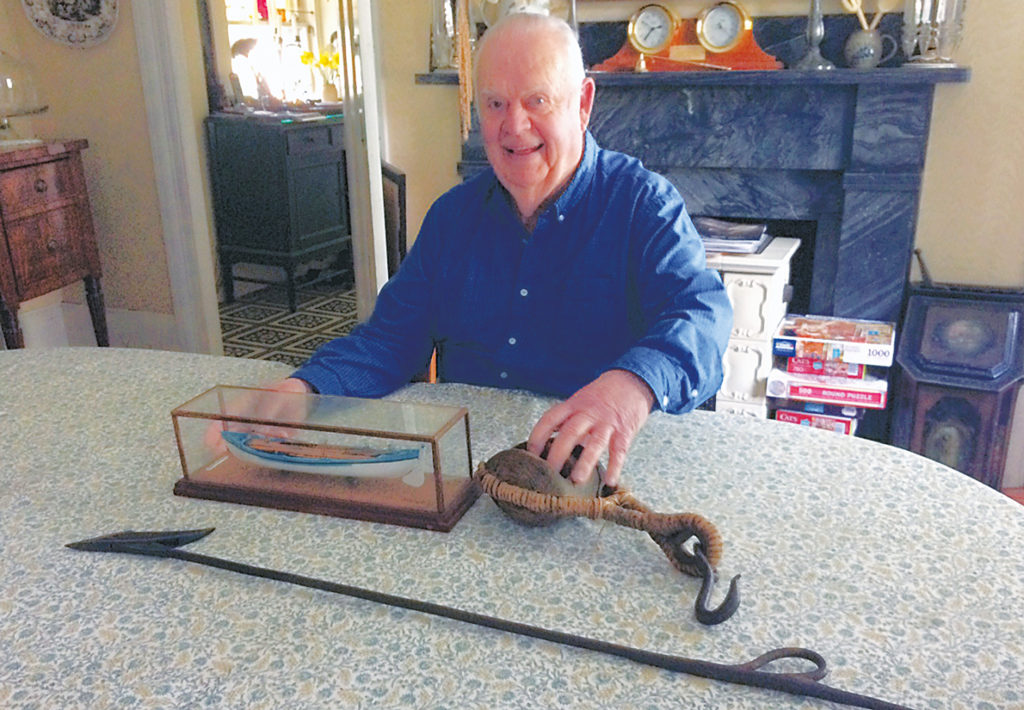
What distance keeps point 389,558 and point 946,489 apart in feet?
1.80

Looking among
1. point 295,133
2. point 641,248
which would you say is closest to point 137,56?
point 295,133

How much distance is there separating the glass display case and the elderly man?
0.72 ft

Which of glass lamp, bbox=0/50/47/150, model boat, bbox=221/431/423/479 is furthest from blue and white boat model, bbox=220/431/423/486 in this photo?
glass lamp, bbox=0/50/47/150

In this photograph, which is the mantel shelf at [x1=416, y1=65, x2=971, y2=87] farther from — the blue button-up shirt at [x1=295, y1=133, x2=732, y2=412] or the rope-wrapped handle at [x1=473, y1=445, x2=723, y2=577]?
the rope-wrapped handle at [x1=473, y1=445, x2=723, y2=577]

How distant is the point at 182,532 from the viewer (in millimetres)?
782

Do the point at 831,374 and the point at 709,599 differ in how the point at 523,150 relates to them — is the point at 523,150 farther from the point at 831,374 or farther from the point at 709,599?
the point at 831,374

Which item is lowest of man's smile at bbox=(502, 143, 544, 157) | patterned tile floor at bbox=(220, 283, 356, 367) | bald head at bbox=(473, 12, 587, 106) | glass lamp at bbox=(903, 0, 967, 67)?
patterned tile floor at bbox=(220, 283, 356, 367)

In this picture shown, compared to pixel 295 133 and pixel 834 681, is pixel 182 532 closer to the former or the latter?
pixel 834 681

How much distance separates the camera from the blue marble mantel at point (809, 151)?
2.37m

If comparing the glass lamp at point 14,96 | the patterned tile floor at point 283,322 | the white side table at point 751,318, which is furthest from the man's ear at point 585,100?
the patterned tile floor at point 283,322

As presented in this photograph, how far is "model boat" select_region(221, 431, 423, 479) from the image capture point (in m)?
0.82

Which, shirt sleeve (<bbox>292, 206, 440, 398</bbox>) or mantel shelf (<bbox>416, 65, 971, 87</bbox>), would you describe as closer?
shirt sleeve (<bbox>292, 206, 440, 398</bbox>)

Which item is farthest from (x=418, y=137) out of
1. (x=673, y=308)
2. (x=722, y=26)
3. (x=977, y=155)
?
(x=673, y=308)

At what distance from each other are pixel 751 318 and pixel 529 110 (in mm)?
1409
